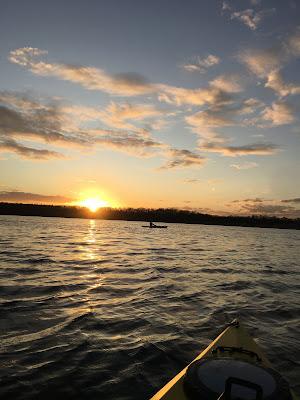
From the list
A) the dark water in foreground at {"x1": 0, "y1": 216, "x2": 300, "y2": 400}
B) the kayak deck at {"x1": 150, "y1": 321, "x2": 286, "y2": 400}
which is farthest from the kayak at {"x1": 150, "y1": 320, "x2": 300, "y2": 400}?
the dark water in foreground at {"x1": 0, "y1": 216, "x2": 300, "y2": 400}

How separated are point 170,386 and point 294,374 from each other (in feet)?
15.2

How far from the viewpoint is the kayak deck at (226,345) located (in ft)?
15.4

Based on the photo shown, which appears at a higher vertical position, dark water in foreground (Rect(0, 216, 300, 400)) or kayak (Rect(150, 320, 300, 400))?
kayak (Rect(150, 320, 300, 400))

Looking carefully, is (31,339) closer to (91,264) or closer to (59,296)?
(59,296)

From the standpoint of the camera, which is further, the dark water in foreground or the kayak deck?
the dark water in foreground

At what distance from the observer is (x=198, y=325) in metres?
10.9

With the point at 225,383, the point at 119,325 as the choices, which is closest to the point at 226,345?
the point at 225,383

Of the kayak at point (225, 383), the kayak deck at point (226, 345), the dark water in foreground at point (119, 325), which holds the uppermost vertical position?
the kayak at point (225, 383)

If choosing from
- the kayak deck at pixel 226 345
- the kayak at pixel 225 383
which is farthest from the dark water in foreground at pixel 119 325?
the kayak at pixel 225 383

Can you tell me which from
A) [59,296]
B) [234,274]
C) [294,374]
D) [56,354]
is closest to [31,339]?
[56,354]

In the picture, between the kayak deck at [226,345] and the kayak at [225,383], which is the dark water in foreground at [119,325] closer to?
the kayak deck at [226,345]

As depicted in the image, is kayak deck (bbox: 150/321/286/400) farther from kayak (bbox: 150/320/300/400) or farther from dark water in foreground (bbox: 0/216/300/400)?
dark water in foreground (bbox: 0/216/300/400)

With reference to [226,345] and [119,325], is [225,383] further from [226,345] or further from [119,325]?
[119,325]

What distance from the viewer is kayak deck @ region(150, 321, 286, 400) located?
4707mm
